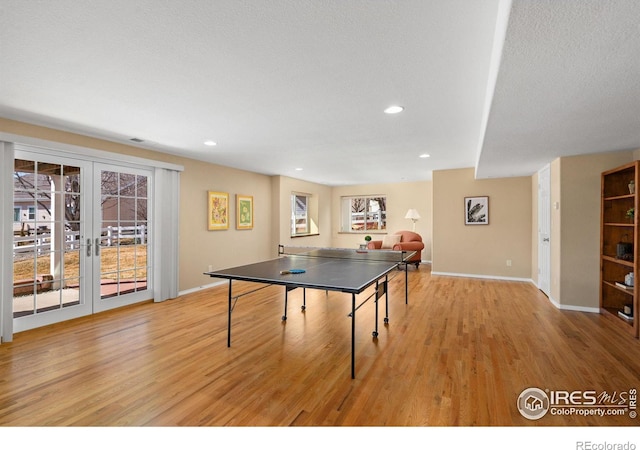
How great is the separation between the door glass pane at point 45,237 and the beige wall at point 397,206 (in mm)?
6886

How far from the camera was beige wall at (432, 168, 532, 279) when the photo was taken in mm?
6062

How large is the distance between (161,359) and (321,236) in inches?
265

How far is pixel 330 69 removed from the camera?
7.14 feet

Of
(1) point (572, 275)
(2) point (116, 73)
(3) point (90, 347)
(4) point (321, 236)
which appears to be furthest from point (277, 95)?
(4) point (321, 236)

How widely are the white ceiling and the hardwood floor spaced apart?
207 centimetres

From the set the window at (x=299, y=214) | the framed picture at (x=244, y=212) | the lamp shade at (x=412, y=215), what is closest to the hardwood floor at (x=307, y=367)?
the framed picture at (x=244, y=212)

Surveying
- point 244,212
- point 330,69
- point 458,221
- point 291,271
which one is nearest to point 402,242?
point 458,221

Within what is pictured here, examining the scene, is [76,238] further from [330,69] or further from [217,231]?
[330,69]

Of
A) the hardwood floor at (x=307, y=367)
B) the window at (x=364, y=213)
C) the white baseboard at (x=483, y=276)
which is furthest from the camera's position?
the window at (x=364, y=213)

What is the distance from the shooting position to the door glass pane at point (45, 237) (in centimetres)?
338

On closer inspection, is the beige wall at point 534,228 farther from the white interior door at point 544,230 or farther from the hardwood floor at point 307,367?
the hardwood floor at point 307,367

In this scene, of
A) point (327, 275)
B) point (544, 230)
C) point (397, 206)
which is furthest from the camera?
point (397, 206)

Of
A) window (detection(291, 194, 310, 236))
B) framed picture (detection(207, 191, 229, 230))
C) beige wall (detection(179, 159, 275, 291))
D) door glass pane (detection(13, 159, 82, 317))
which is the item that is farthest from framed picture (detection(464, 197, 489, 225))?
door glass pane (detection(13, 159, 82, 317))

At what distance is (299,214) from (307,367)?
6.29 m
